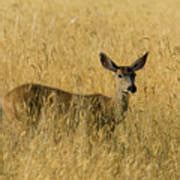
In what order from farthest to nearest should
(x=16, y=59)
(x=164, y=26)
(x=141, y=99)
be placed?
(x=164, y=26)
(x=16, y=59)
(x=141, y=99)

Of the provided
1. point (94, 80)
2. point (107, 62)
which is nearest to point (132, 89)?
point (107, 62)

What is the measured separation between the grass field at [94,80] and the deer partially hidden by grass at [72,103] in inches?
4.8

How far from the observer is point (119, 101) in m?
6.62

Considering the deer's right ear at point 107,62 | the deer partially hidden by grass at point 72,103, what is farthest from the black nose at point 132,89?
the deer's right ear at point 107,62

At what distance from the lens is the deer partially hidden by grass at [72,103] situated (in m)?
6.05

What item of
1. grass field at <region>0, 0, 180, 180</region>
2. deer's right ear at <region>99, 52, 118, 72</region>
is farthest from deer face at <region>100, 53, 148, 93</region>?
grass field at <region>0, 0, 180, 180</region>

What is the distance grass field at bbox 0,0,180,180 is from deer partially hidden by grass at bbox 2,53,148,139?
12cm

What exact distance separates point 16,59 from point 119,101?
1.58 m

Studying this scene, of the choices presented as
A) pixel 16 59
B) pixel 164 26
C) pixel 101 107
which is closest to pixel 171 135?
pixel 101 107

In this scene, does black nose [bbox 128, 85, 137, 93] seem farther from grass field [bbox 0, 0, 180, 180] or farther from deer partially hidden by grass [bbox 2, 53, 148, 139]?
grass field [bbox 0, 0, 180, 180]

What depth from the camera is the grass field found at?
509cm

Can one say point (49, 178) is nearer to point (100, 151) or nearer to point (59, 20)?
point (100, 151)

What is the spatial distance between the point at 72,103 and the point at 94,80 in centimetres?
127

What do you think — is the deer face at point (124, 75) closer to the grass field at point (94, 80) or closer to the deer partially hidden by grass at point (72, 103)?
the deer partially hidden by grass at point (72, 103)
